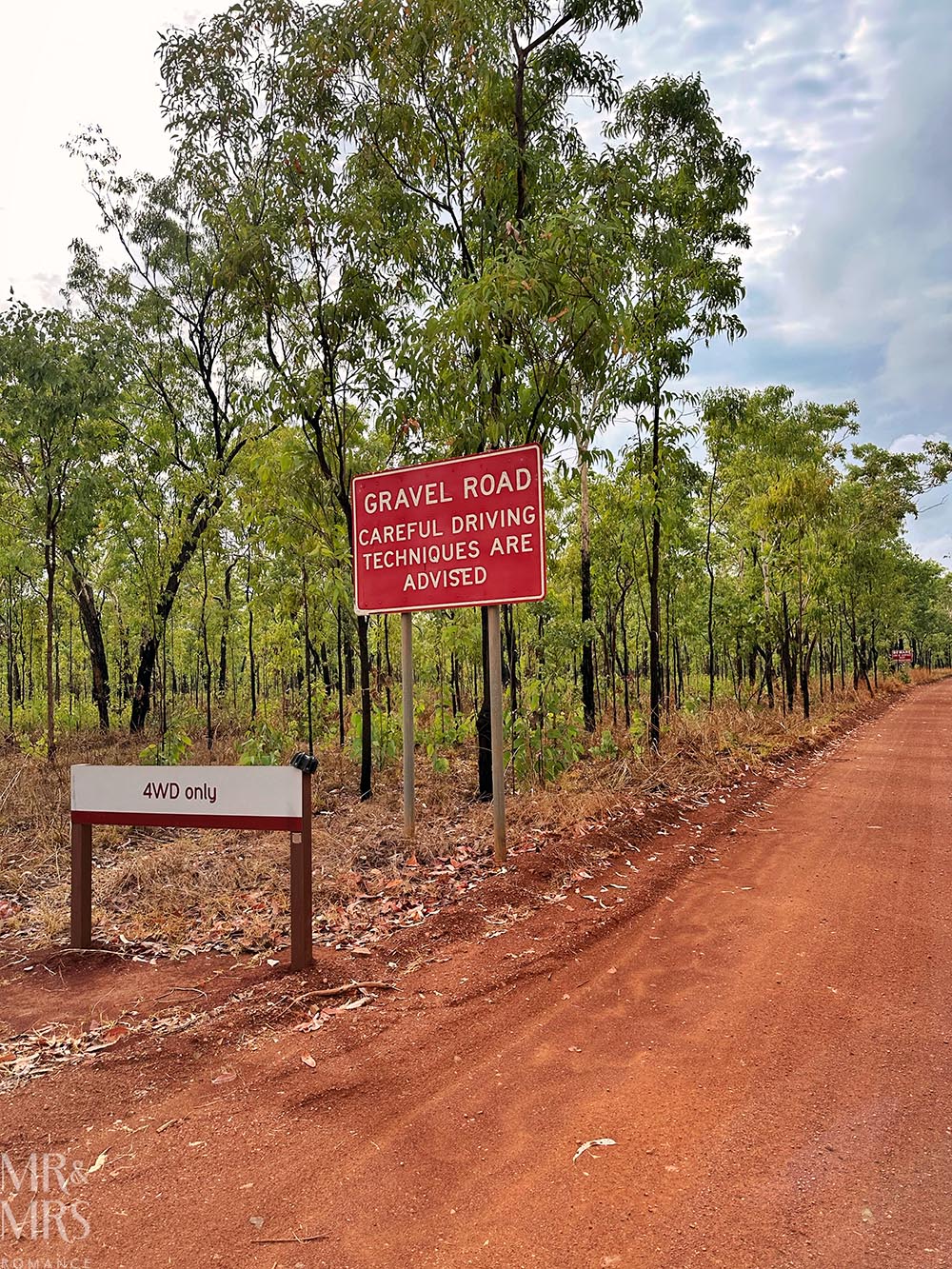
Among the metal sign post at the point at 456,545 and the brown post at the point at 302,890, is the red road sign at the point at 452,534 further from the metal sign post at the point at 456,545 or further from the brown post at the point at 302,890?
the brown post at the point at 302,890

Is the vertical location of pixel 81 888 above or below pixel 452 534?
below

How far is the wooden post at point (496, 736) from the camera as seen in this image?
596 cm

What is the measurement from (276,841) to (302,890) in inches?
133

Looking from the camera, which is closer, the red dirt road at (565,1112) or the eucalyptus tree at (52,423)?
the red dirt road at (565,1112)

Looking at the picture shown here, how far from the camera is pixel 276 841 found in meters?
7.25

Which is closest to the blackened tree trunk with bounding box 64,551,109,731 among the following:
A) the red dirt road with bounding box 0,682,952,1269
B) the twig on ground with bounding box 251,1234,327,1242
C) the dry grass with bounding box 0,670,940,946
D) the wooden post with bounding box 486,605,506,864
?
the dry grass with bounding box 0,670,940,946

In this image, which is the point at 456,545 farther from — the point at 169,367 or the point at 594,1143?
the point at 169,367

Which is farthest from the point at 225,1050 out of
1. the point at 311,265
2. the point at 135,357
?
the point at 135,357

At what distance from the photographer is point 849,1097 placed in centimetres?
283

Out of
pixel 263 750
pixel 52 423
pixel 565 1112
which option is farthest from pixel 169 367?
pixel 565 1112

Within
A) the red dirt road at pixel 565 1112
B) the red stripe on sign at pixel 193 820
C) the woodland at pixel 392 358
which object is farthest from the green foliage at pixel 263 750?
the red dirt road at pixel 565 1112

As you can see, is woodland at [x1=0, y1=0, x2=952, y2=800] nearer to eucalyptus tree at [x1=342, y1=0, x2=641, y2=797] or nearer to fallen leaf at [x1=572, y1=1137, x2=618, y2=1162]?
eucalyptus tree at [x1=342, y1=0, x2=641, y2=797]

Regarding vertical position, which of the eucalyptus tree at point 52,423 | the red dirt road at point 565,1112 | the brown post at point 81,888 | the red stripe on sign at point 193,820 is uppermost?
the eucalyptus tree at point 52,423

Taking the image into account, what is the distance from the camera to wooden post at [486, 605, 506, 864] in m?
5.96
